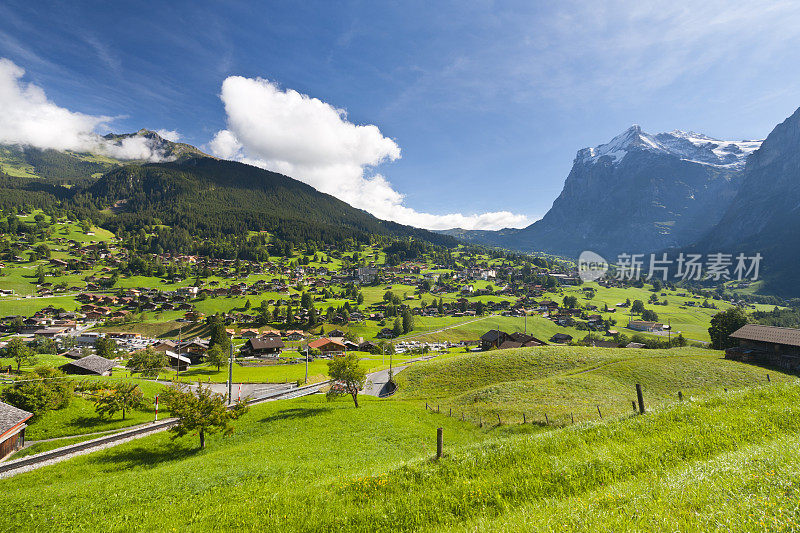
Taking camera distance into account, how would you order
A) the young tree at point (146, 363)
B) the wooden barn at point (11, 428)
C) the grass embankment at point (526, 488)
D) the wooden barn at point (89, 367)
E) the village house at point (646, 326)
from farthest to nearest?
the village house at point (646, 326)
the young tree at point (146, 363)
the wooden barn at point (89, 367)
the wooden barn at point (11, 428)
the grass embankment at point (526, 488)

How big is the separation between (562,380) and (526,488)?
4332 cm

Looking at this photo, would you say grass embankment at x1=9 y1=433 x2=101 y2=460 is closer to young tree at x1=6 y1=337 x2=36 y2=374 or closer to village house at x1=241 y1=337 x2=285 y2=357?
young tree at x1=6 y1=337 x2=36 y2=374

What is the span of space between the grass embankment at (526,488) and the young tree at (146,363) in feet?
198

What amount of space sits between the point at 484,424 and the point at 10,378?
203 ft

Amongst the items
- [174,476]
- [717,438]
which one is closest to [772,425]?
[717,438]

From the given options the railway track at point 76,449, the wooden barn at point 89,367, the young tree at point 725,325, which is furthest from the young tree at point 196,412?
the young tree at point 725,325

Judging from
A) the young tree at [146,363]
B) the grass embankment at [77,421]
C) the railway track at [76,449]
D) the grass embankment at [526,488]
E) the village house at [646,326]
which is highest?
the grass embankment at [526,488]

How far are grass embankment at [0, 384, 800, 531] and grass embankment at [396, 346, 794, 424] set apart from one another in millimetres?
19553

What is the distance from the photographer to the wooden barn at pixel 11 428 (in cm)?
2780

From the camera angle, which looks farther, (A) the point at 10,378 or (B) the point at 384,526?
(A) the point at 10,378

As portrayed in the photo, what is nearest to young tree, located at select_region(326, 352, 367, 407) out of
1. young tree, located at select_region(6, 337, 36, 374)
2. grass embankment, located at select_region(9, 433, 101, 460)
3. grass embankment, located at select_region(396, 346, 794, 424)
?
grass embankment, located at select_region(396, 346, 794, 424)

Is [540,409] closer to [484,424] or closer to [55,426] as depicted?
[484,424]

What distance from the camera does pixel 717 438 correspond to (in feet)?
35.4

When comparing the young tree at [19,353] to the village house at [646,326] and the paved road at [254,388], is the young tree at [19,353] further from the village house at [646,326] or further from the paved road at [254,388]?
the village house at [646,326]
